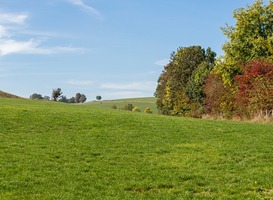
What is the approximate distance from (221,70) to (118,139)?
1822 inches

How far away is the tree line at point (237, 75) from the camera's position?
182 feet

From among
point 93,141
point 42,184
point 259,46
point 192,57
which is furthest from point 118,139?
point 192,57

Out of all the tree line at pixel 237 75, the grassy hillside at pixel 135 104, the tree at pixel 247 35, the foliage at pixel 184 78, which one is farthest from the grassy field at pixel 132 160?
the grassy hillside at pixel 135 104

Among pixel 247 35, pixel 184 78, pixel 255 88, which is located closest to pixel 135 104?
pixel 184 78

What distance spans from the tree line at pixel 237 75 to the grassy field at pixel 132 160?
24.2m

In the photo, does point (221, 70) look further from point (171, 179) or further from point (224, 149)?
point (171, 179)

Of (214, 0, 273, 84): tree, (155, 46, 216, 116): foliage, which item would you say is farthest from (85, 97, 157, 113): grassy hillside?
(214, 0, 273, 84): tree

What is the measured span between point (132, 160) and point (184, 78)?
7807 centimetres

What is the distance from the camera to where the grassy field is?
1310 centimetres

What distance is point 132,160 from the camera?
59.0 feet

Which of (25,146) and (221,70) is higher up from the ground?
(221,70)

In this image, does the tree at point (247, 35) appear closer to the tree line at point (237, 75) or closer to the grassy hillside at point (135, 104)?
the tree line at point (237, 75)

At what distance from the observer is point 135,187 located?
44.7 feet

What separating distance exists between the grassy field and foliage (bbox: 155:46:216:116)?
5732 cm
